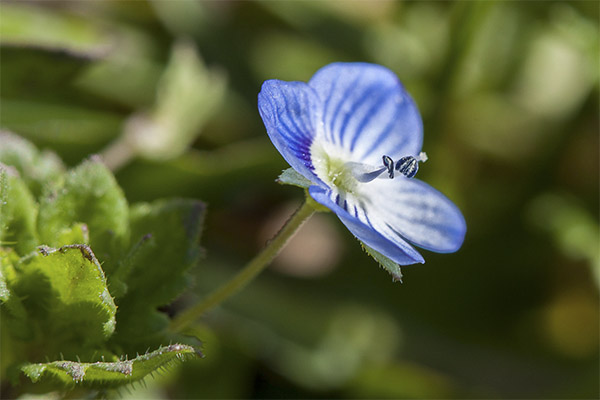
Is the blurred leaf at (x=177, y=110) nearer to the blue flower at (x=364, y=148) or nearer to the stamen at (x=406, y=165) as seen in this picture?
the blue flower at (x=364, y=148)

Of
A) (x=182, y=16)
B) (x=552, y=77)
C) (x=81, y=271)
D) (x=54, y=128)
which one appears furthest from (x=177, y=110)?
(x=552, y=77)

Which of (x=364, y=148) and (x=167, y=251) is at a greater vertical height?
(x=364, y=148)

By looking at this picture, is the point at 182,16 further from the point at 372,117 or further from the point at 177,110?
the point at 372,117

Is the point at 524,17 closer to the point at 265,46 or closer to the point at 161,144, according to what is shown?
the point at 265,46

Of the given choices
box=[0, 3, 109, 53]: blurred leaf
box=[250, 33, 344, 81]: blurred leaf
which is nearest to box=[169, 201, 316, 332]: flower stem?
box=[0, 3, 109, 53]: blurred leaf

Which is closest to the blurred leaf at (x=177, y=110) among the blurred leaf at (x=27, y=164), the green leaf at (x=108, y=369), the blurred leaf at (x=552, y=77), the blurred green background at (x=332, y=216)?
the blurred green background at (x=332, y=216)

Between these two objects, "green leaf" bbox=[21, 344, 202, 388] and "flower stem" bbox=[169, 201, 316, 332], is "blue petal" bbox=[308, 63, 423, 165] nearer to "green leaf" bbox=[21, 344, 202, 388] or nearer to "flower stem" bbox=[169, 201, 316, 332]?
"flower stem" bbox=[169, 201, 316, 332]
